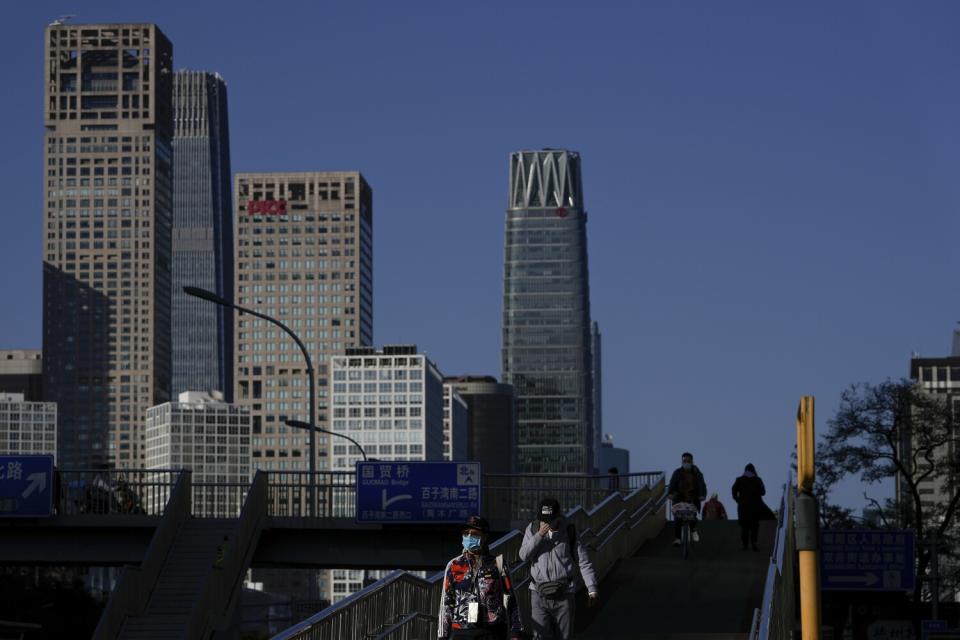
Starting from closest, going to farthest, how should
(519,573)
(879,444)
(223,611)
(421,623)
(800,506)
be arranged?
(800,506)
(421,623)
(519,573)
(223,611)
(879,444)

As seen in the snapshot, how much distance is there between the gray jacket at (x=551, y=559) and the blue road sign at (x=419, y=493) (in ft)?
87.4

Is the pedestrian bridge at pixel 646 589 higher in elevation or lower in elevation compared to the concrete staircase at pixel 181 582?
higher

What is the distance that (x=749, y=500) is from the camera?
3200cm

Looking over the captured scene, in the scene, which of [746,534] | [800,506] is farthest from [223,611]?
[800,506]

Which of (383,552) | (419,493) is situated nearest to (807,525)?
(419,493)

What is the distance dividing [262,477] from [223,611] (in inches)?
135

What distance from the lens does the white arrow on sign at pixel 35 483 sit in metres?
44.9

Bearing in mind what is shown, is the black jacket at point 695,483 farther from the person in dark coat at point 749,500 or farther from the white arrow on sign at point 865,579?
the white arrow on sign at point 865,579

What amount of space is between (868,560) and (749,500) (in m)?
12.9

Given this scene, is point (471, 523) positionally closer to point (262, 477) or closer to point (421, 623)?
point (421, 623)

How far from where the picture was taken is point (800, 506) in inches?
437

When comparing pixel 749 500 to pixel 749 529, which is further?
pixel 749 529

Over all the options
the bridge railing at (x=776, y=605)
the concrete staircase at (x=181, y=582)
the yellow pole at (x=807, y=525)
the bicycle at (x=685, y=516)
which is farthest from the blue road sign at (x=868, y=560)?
the yellow pole at (x=807, y=525)

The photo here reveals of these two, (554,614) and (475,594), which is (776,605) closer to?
(554,614)
